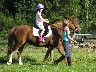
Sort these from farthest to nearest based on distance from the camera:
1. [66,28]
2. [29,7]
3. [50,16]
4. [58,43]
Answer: [29,7] → [50,16] → [58,43] → [66,28]

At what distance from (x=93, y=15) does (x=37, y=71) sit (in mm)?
37533

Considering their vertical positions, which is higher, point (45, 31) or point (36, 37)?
point (45, 31)

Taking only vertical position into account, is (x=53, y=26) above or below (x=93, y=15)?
above

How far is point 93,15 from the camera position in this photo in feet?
162

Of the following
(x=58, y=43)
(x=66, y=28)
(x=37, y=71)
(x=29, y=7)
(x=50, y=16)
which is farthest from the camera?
(x=29, y=7)

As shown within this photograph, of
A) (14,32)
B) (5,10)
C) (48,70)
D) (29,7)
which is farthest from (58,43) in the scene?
(5,10)

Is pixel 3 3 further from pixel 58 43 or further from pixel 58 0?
pixel 58 43

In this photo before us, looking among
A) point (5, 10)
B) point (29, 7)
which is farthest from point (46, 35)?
point (5, 10)

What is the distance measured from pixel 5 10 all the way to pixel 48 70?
37.0 metres

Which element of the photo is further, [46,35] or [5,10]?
[5,10]

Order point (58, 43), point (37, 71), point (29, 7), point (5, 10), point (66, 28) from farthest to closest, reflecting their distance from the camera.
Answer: point (5, 10) → point (29, 7) → point (58, 43) → point (66, 28) → point (37, 71)

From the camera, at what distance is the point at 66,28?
14.7 m

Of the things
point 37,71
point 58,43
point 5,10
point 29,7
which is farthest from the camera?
point 5,10

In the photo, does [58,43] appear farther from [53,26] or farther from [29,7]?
[29,7]
